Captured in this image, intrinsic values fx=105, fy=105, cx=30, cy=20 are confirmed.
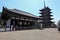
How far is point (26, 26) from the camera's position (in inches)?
953

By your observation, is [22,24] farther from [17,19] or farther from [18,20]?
[17,19]

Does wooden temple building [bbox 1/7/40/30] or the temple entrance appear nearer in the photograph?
wooden temple building [bbox 1/7/40/30]

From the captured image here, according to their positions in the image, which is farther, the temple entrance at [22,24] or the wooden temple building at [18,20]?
the temple entrance at [22,24]

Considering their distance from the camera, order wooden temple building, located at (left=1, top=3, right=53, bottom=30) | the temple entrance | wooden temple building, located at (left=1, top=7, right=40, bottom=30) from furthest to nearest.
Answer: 1. the temple entrance
2. wooden temple building, located at (left=1, top=7, right=40, bottom=30)
3. wooden temple building, located at (left=1, top=3, right=53, bottom=30)

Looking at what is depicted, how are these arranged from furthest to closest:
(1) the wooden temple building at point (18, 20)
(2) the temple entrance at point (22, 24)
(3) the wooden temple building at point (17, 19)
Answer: (2) the temple entrance at point (22, 24)
(3) the wooden temple building at point (17, 19)
(1) the wooden temple building at point (18, 20)

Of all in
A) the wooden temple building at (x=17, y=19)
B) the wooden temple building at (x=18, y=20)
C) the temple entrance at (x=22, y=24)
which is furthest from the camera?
the temple entrance at (x=22, y=24)

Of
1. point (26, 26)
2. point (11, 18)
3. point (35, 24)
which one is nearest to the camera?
point (11, 18)

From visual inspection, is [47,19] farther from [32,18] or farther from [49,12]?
[32,18]

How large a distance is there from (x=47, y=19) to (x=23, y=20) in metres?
24.2

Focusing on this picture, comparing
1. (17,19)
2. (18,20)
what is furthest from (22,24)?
(17,19)

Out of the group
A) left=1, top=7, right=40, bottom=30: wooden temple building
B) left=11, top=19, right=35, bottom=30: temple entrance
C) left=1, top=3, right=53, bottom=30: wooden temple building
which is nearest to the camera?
left=1, top=3, right=53, bottom=30: wooden temple building

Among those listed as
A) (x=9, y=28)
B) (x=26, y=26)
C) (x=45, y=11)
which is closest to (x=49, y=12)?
(x=45, y=11)

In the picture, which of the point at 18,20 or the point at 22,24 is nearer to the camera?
the point at 18,20

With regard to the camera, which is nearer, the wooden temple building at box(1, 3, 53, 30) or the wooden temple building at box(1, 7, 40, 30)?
the wooden temple building at box(1, 3, 53, 30)
